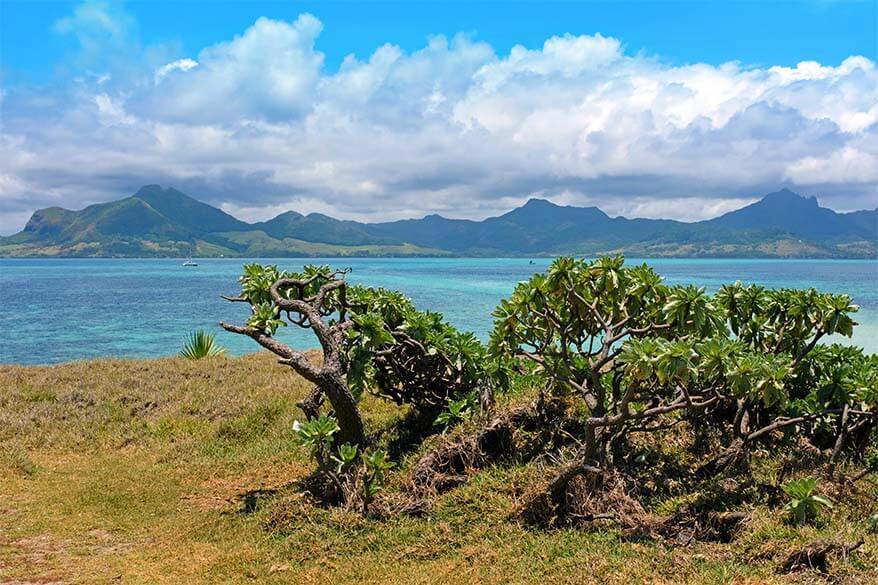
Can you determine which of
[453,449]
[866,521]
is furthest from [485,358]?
[866,521]

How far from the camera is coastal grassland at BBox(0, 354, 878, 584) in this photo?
703 centimetres

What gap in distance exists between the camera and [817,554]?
6.51 m

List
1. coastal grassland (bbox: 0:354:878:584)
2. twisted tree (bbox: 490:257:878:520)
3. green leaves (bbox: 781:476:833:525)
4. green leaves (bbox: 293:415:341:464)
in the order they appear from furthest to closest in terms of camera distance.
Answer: green leaves (bbox: 293:415:341:464)
twisted tree (bbox: 490:257:878:520)
green leaves (bbox: 781:476:833:525)
coastal grassland (bbox: 0:354:878:584)

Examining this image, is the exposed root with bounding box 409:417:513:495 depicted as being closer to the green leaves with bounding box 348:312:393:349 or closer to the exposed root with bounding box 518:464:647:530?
the exposed root with bounding box 518:464:647:530

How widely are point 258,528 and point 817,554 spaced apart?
6.90m

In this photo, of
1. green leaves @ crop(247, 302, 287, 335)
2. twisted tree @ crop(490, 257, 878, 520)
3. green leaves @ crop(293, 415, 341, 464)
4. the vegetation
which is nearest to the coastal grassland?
the vegetation

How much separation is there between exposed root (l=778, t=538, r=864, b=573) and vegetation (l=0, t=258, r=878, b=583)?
0.07 ft

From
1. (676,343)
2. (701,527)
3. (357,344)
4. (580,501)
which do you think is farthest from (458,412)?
(676,343)

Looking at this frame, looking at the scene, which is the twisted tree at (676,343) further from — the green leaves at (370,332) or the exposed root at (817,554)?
the green leaves at (370,332)

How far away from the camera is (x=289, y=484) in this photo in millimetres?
10938

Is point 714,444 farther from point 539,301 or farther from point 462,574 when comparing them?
point 462,574

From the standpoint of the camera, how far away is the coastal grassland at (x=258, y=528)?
7.03 metres

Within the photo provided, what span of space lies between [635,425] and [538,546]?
2766 millimetres

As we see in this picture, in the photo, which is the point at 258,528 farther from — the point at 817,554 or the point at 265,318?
the point at 817,554
